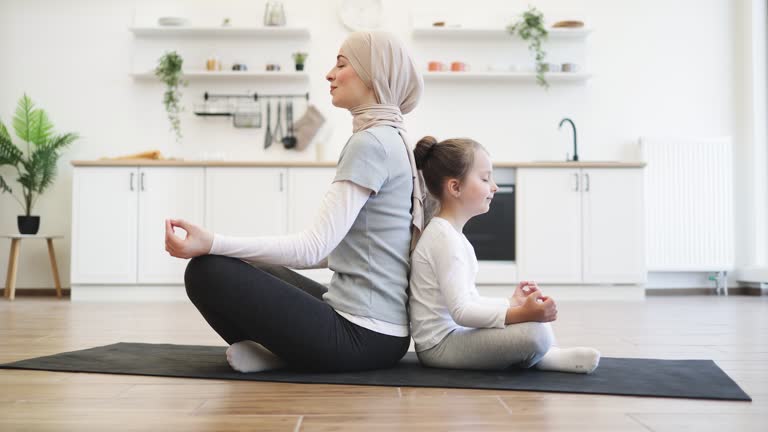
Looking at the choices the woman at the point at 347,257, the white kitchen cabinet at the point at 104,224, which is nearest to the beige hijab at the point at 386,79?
the woman at the point at 347,257

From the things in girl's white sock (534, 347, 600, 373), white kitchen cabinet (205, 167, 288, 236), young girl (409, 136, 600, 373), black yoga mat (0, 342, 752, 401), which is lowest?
black yoga mat (0, 342, 752, 401)

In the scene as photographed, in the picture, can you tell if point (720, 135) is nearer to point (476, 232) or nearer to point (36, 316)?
point (476, 232)

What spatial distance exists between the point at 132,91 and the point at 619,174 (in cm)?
356

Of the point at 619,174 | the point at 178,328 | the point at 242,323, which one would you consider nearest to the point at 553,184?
the point at 619,174

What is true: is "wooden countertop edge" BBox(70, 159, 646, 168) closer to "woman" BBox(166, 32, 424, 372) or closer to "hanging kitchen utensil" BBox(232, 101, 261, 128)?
"hanging kitchen utensil" BBox(232, 101, 261, 128)

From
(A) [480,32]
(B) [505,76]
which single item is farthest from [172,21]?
(B) [505,76]

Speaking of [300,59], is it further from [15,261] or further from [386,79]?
[386,79]

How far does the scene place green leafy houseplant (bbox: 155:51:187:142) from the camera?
523 centimetres

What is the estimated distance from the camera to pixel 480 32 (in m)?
5.39

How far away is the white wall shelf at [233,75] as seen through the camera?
5.29m

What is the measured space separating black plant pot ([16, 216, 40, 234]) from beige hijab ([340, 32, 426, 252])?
405 centimetres

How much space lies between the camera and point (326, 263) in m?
1.88

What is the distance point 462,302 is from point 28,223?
430cm

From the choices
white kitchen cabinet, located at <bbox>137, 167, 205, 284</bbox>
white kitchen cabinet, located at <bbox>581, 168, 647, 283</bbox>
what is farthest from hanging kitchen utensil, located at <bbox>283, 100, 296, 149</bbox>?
white kitchen cabinet, located at <bbox>581, 168, 647, 283</bbox>
